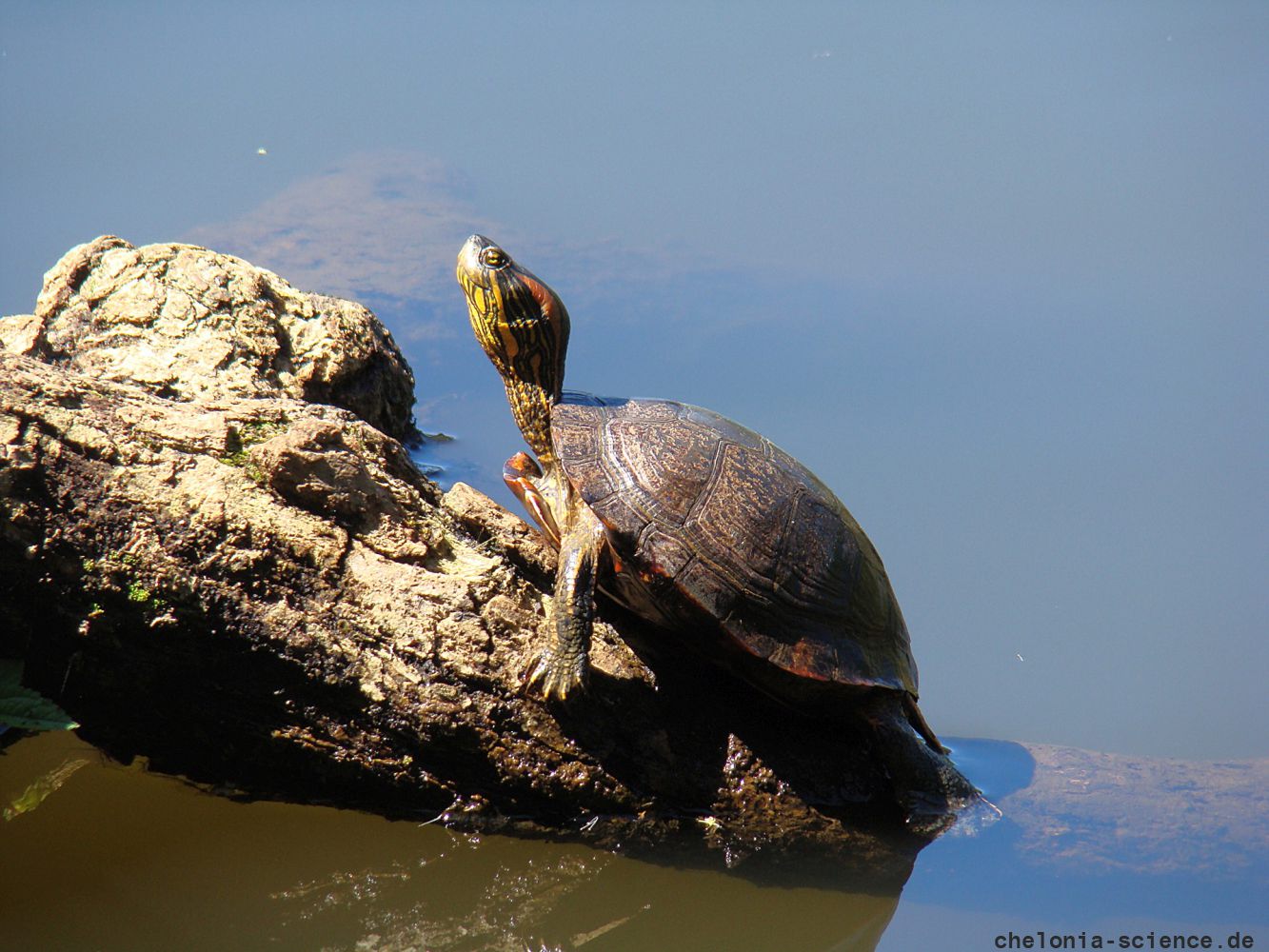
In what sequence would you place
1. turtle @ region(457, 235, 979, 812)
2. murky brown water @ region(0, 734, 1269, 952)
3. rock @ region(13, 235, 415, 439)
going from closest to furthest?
murky brown water @ region(0, 734, 1269, 952), turtle @ region(457, 235, 979, 812), rock @ region(13, 235, 415, 439)

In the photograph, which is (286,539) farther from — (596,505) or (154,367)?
(154,367)

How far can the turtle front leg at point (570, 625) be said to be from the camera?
283cm

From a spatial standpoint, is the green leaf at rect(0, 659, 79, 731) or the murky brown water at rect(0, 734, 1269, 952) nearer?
the green leaf at rect(0, 659, 79, 731)

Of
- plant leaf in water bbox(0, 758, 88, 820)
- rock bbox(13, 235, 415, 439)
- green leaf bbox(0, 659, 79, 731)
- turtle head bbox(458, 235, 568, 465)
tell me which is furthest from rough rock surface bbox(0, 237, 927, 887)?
rock bbox(13, 235, 415, 439)

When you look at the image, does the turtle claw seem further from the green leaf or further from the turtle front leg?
the green leaf

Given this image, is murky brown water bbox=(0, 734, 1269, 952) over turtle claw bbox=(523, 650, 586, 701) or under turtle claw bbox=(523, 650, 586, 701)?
under

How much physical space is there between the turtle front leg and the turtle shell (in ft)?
0.47

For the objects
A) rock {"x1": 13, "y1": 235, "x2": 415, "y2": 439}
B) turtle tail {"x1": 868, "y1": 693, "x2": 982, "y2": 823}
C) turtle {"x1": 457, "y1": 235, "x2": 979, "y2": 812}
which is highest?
rock {"x1": 13, "y1": 235, "x2": 415, "y2": 439}

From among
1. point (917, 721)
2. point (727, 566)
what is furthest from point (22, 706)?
point (917, 721)

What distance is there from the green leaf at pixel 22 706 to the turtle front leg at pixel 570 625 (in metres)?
1.23

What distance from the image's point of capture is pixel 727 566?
3082 millimetres

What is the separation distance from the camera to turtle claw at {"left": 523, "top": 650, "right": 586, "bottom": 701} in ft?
9.27

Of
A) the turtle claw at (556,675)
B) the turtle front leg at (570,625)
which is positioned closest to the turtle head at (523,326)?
the turtle front leg at (570,625)

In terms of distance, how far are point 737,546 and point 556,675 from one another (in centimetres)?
69
